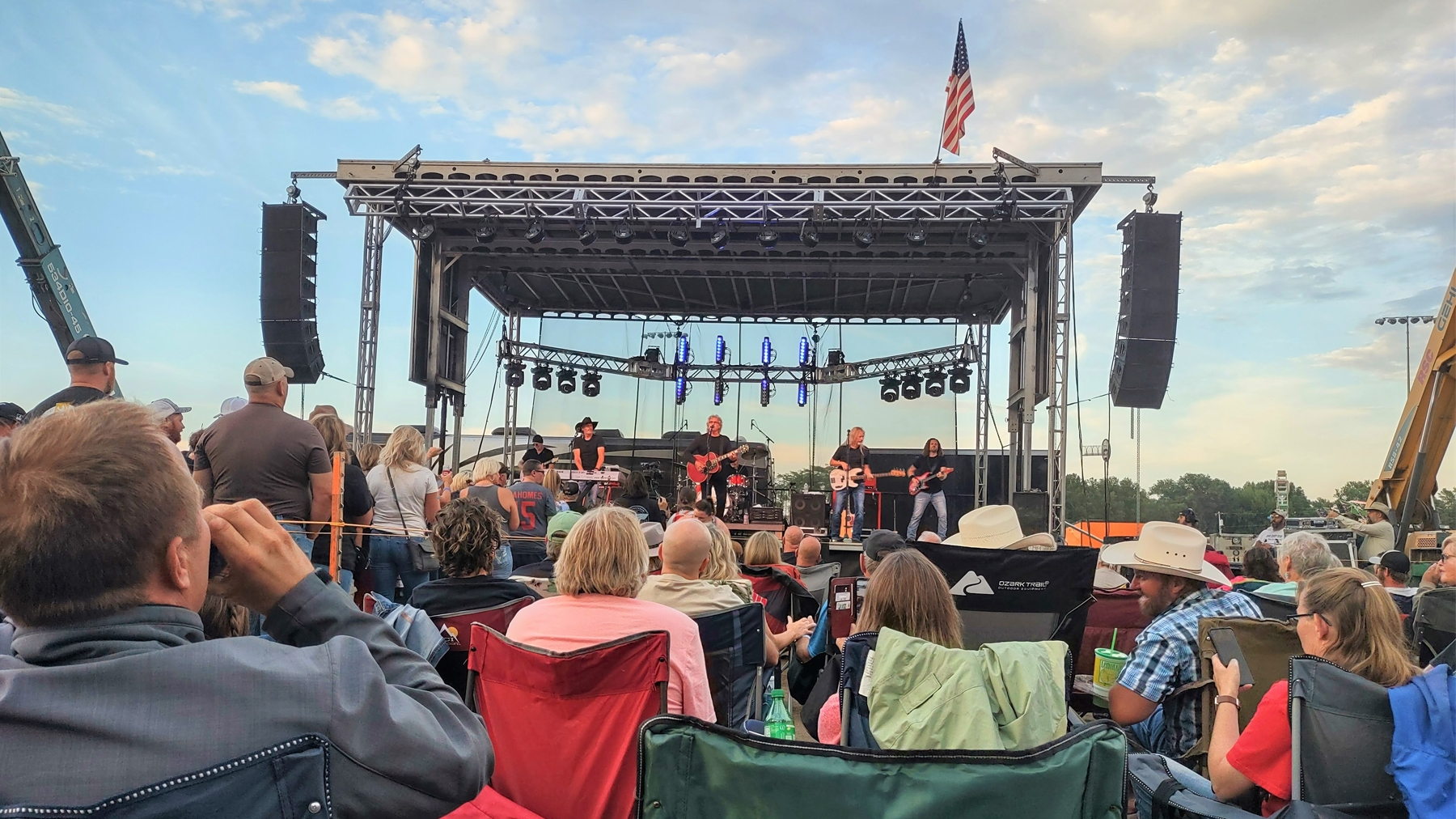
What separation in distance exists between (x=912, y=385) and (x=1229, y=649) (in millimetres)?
13516

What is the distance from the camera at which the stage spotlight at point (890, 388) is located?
15828 millimetres

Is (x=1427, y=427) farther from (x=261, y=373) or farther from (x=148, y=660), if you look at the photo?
(x=148, y=660)

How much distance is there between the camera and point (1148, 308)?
32.2 ft

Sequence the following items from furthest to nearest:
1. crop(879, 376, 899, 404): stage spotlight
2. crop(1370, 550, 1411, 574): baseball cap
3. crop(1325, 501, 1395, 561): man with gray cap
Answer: crop(879, 376, 899, 404): stage spotlight < crop(1325, 501, 1395, 561): man with gray cap < crop(1370, 550, 1411, 574): baseball cap

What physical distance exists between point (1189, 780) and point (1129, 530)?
16135 mm

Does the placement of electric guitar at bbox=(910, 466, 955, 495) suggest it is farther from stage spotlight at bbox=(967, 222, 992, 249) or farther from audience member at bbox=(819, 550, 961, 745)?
audience member at bbox=(819, 550, 961, 745)

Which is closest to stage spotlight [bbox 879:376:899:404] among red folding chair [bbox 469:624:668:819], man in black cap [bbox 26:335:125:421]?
man in black cap [bbox 26:335:125:421]

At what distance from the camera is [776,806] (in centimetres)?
129

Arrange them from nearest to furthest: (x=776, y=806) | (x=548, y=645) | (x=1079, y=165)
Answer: (x=776, y=806) → (x=548, y=645) → (x=1079, y=165)

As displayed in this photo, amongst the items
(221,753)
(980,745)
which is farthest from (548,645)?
(221,753)

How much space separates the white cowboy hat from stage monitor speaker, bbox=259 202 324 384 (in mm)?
9601

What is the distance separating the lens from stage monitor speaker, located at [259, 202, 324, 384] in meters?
10.4

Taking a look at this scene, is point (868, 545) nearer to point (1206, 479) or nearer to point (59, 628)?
point (59, 628)

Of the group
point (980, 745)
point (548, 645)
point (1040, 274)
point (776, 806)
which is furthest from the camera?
point (1040, 274)
